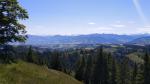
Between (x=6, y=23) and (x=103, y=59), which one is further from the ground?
(x=6, y=23)

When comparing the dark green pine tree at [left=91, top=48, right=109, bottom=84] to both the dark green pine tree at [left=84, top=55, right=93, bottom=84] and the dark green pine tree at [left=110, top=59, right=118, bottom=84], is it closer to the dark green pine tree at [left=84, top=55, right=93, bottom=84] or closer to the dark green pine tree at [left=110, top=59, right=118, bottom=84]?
the dark green pine tree at [left=110, top=59, right=118, bottom=84]

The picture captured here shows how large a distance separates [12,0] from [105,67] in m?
67.9

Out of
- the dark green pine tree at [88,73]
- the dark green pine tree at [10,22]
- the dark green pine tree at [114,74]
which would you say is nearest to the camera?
the dark green pine tree at [10,22]

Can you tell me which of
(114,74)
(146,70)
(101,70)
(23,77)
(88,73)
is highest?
(23,77)

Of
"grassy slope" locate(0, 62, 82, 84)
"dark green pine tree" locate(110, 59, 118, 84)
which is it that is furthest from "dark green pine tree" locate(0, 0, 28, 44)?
"dark green pine tree" locate(110, 59, 118, 84)

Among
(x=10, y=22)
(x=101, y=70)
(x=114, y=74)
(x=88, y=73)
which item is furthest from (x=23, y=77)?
(x=88, y=73)

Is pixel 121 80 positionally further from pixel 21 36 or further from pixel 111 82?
pixel 21 36

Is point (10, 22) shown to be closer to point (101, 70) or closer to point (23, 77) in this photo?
point (23, 77)

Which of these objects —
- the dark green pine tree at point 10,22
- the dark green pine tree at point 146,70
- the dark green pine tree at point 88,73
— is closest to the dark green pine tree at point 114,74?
the dark green pine tree at point 88,73

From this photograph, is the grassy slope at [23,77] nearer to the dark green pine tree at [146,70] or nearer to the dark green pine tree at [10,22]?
the dark green pine tree at [10,22]

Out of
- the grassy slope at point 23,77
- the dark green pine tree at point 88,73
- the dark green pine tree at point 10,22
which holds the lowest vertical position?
the dark green pine tree at point 88,73

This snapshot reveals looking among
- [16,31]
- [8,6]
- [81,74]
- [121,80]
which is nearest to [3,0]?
[8,6]

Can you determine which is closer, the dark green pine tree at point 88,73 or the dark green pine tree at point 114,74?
the dark green pine tree at point 114,74

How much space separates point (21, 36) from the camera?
2898cm
